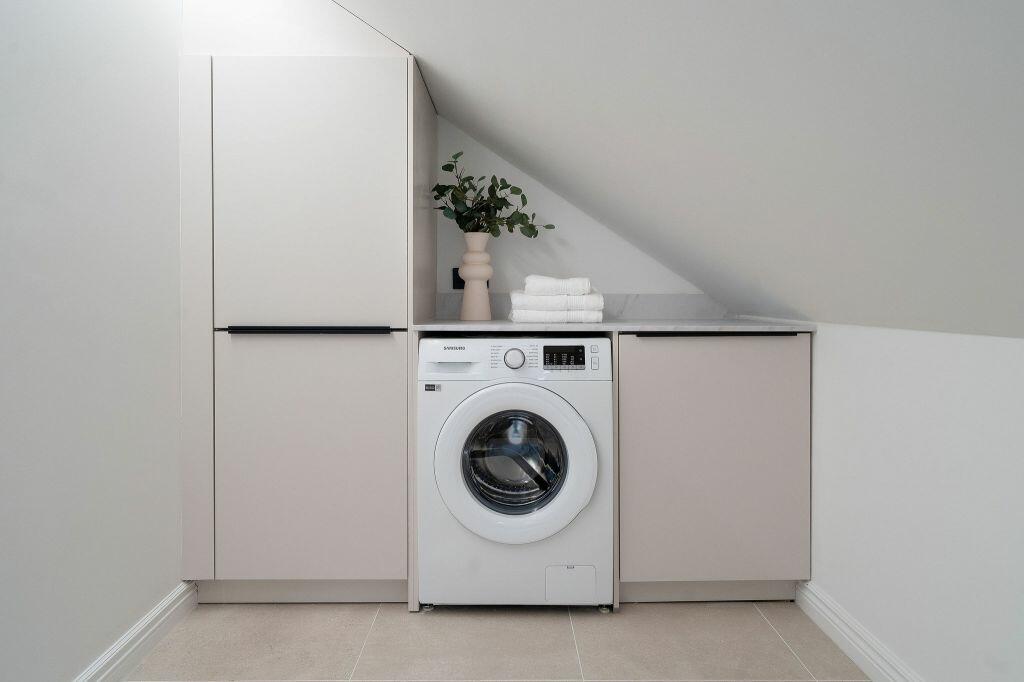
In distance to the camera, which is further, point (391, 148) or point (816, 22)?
point (391, 148)

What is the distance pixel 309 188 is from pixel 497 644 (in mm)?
1557

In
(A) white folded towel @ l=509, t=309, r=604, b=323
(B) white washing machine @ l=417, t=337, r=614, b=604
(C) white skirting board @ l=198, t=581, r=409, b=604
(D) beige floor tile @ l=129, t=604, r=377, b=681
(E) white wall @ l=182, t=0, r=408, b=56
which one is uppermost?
(E) white wall @ l=182, t=0, r=408, b=56

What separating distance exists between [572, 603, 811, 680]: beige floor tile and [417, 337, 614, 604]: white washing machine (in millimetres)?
124

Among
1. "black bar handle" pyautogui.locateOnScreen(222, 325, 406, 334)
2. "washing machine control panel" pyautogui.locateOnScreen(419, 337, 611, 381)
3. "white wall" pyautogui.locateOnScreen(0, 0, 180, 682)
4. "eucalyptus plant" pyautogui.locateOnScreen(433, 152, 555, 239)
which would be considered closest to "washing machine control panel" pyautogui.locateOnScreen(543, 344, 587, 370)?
"washing machine control panel" pyautogui.locateOnScreen(419, 337, 611, 381)

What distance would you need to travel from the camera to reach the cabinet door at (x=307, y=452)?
7.41ft

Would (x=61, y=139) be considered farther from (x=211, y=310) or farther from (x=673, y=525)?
(x=673, y=525)

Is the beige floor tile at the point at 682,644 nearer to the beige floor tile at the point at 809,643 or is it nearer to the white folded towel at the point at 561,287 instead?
the beige floor tile at the point at 809,643

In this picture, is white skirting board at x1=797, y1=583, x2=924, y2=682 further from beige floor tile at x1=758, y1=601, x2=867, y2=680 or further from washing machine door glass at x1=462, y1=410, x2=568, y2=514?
washing machine door glass at x1=462, y1=410, x2=568, y2=514

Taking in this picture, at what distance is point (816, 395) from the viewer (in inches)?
89.4

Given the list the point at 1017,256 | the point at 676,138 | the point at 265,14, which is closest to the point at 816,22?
the point at 1017,256

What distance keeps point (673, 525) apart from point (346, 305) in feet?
4.30

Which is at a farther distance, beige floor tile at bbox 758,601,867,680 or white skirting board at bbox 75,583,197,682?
beige floor tile at bbox 758,601,867,680

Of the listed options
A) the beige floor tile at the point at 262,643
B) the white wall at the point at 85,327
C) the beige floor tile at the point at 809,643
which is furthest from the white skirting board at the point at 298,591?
the beige floor tile at the point at 809,643

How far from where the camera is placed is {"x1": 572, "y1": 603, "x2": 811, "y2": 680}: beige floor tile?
192 cm
